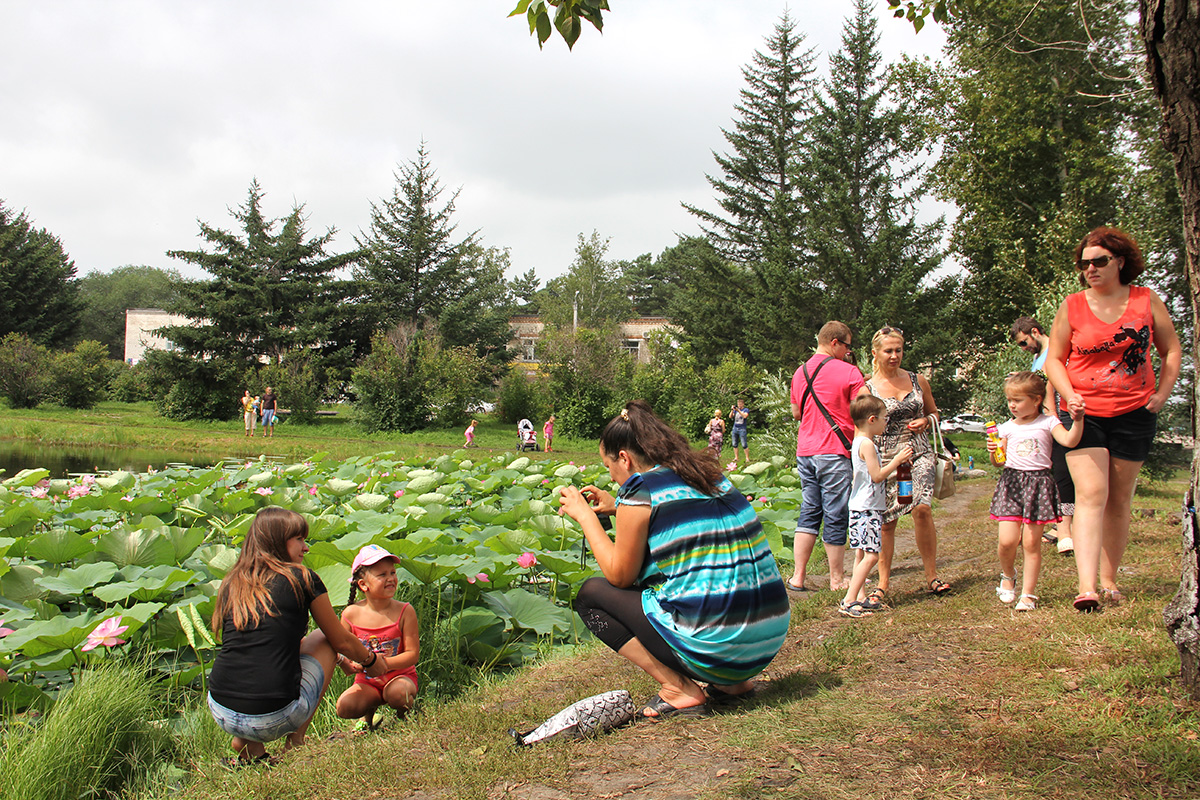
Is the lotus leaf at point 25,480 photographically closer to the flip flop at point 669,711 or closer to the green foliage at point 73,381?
the flip flop at point 669,711

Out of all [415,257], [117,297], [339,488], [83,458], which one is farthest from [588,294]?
[117,297]

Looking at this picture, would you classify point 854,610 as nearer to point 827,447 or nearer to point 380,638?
point 827,447

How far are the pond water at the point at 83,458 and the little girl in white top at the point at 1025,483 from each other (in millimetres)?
15429

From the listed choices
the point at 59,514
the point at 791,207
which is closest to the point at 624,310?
the point at 791,207

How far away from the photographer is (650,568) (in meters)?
2.76

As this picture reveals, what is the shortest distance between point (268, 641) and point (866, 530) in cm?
281

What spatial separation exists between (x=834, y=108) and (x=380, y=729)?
29776 millimetres

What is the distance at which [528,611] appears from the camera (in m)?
4.10

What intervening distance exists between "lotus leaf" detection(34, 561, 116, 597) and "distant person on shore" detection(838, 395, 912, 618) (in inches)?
141

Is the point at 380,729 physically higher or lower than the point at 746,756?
lower

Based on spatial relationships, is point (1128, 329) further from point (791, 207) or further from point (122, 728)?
point (791, 207)

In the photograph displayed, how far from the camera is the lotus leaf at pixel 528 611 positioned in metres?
4.05

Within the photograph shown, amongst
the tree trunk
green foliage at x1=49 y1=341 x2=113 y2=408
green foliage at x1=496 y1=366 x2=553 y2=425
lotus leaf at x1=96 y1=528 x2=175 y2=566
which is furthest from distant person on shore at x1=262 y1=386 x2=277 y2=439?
the tree trunk

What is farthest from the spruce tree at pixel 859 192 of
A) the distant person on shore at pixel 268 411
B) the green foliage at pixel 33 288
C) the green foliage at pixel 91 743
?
the green foliage at pixel 33 288
